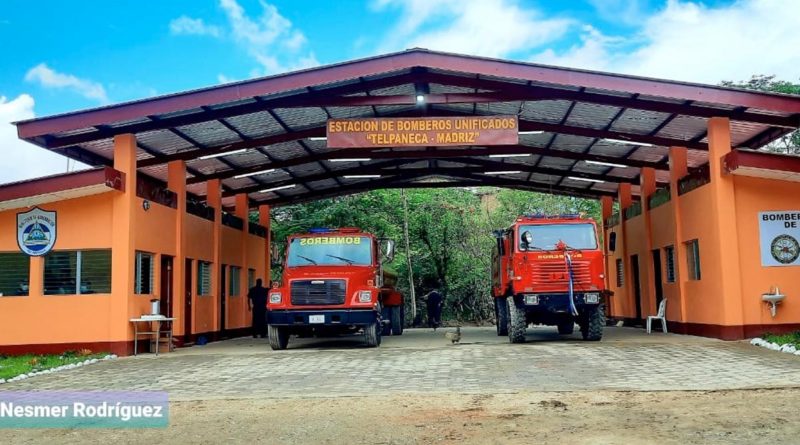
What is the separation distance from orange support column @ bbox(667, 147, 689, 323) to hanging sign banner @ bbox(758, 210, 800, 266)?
103 inches

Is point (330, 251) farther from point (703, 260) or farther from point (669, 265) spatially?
point (669, 265)

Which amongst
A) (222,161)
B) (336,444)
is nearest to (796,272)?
(336,444)

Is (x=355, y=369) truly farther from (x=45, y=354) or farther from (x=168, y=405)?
(x=45, y=354)

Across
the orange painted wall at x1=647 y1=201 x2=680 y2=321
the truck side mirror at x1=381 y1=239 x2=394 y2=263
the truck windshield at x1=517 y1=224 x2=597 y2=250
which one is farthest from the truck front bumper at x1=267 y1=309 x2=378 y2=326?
the orange painted wall at x1=647 y1=201 x2=680 y2=321

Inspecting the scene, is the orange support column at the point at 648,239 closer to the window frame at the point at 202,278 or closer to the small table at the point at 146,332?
the window frame at the point at 202,278

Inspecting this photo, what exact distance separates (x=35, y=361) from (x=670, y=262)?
14830 mm

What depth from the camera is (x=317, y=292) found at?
1457 centimetres

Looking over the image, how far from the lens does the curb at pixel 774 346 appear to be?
1177cm

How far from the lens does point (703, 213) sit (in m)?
15.4

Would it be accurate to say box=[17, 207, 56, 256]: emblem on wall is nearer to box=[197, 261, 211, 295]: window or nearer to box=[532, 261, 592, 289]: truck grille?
box=[197, 261, 211, 295]: window

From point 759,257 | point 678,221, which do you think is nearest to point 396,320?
point 678,221

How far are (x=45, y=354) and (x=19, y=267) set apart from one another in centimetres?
184

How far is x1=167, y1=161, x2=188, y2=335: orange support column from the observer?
17.0 m

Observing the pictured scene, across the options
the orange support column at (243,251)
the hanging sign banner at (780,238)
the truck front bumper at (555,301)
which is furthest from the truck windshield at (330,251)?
the orange support column at (243,251)
